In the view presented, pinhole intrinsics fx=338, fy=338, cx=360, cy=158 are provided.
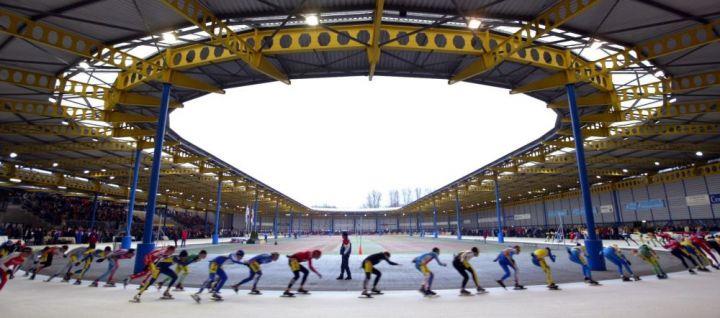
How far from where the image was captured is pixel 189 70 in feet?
52.1

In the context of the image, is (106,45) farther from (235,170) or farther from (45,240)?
(45,240)

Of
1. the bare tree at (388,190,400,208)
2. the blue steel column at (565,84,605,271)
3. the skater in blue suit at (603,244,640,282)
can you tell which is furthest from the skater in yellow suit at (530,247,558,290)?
the bare tree at (388,190,400,208)

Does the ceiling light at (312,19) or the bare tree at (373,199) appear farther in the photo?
the bare tree at (373,199)

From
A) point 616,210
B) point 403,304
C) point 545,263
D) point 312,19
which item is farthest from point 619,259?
point 616,210

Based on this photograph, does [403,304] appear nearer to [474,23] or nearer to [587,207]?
[474,23]

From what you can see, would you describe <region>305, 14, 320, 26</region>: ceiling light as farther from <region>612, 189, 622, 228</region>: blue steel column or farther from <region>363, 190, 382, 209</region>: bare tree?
<region>363, 190, 382, 209</region>: bare tree

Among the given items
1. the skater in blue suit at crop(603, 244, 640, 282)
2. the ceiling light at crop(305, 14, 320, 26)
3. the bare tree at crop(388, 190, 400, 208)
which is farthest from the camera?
the bare tree at crop(388, 190, 400, 208)

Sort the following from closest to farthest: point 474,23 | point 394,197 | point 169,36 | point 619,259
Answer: point 619,259 → point 474,23 → point 169,36 → point 394,197

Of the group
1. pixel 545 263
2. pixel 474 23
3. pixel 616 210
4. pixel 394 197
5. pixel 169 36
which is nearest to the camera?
pixel 545 263

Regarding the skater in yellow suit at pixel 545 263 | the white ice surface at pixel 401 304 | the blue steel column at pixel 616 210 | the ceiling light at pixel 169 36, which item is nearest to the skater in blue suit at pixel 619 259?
the white ice surface at pixel 401 304

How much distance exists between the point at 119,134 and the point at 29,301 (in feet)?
51.5

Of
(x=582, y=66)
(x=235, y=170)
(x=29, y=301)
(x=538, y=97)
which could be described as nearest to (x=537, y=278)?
(x=582, y=66)

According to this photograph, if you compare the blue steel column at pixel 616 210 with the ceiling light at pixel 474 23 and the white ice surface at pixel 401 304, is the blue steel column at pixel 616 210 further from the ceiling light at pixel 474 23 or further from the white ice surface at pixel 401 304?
the ceiling light at pixel 474 23

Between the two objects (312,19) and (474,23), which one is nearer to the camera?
(312,19)
